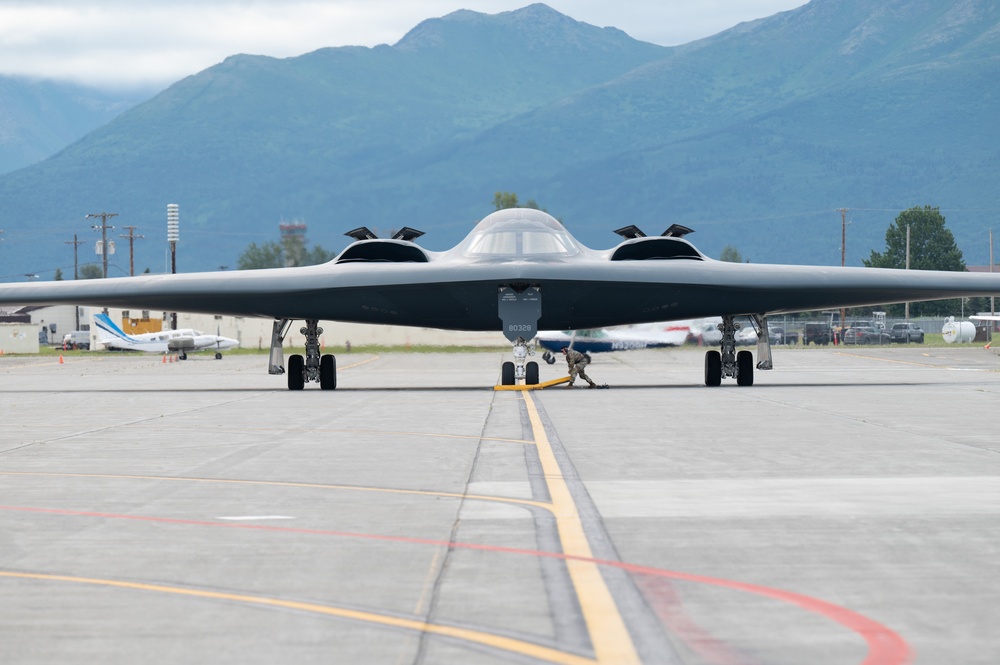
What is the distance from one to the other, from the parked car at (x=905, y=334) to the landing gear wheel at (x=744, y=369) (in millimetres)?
64379

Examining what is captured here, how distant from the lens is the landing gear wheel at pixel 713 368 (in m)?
27.5

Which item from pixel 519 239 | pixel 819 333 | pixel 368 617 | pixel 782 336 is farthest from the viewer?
pixel 782 336

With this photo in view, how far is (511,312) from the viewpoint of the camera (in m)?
26.1

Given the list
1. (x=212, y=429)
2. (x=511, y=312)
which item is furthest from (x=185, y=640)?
(x=511, y=312)

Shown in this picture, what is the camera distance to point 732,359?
27.8 meters

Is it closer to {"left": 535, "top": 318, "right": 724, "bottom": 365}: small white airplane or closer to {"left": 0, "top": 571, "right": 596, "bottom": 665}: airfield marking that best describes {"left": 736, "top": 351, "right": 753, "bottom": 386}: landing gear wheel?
{"left": 0, "top": 571, "right": 596, "bottom": 665}: airfield marking

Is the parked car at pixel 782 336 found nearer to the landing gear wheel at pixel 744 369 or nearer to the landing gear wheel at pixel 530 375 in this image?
the landing gear wheel at pixel 744 369

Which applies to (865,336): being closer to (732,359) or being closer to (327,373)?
(732,359)

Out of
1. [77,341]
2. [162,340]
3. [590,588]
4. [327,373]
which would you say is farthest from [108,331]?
[590,588]

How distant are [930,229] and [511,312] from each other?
140 metres

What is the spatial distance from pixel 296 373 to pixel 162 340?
48.8 meters

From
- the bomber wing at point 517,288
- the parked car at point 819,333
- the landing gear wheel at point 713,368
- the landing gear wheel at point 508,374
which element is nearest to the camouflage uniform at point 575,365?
the bomber wing at point 517,288

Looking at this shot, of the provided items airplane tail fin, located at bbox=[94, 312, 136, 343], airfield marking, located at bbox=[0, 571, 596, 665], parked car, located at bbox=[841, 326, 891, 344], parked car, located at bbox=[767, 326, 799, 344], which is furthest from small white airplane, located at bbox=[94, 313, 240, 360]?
airfield marking, located at bbox=[0, 571, 596, 665]

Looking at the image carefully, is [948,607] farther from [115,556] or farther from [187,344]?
[187,344]
